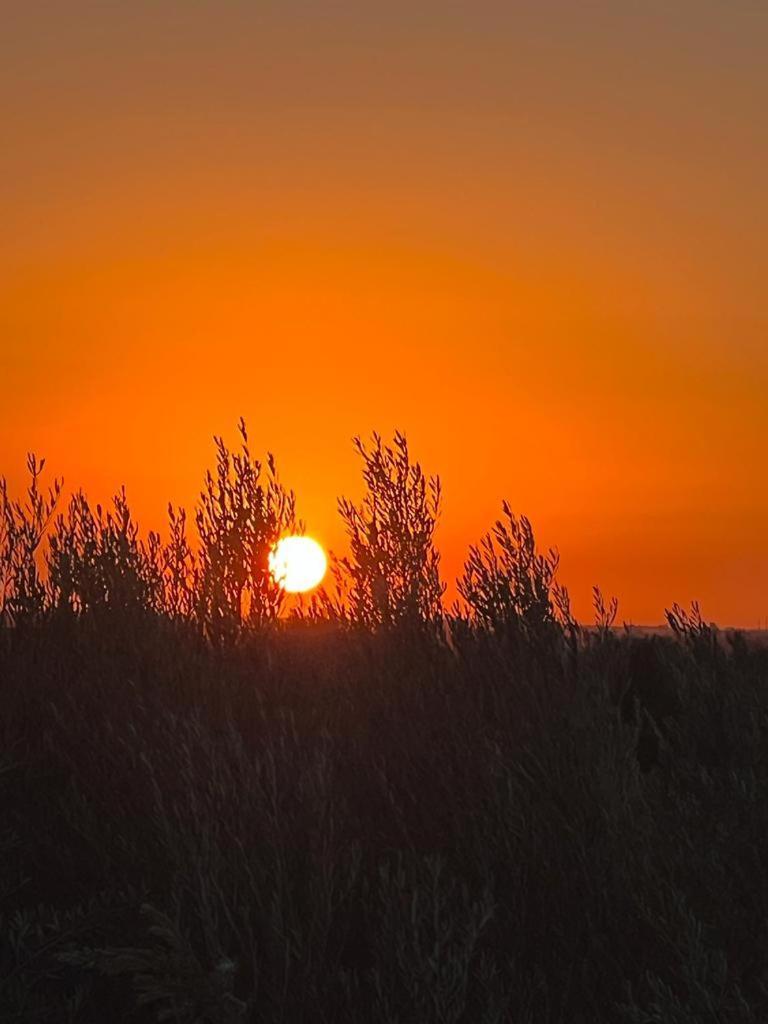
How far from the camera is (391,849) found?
5047 mm

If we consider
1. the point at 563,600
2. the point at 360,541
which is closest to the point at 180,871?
the point at 563,600

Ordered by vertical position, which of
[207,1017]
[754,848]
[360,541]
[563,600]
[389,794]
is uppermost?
[360,541]

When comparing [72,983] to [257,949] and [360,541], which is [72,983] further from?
[360,541]

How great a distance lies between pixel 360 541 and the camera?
1302 centimetres

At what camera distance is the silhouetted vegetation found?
4.40 metres

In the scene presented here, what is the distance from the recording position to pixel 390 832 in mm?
5645

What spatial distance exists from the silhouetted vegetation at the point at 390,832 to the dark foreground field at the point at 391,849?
0.02 meters

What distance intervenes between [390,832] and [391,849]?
1.98ft

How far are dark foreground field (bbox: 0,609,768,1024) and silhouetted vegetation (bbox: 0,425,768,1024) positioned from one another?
0.02 m

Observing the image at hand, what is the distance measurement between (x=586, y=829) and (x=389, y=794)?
893 millimetres

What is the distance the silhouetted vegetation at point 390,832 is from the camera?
440 centimetres

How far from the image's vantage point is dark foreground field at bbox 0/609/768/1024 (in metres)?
4.37

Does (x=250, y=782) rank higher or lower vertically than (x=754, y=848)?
higher

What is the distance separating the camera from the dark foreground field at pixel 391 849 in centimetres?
437
